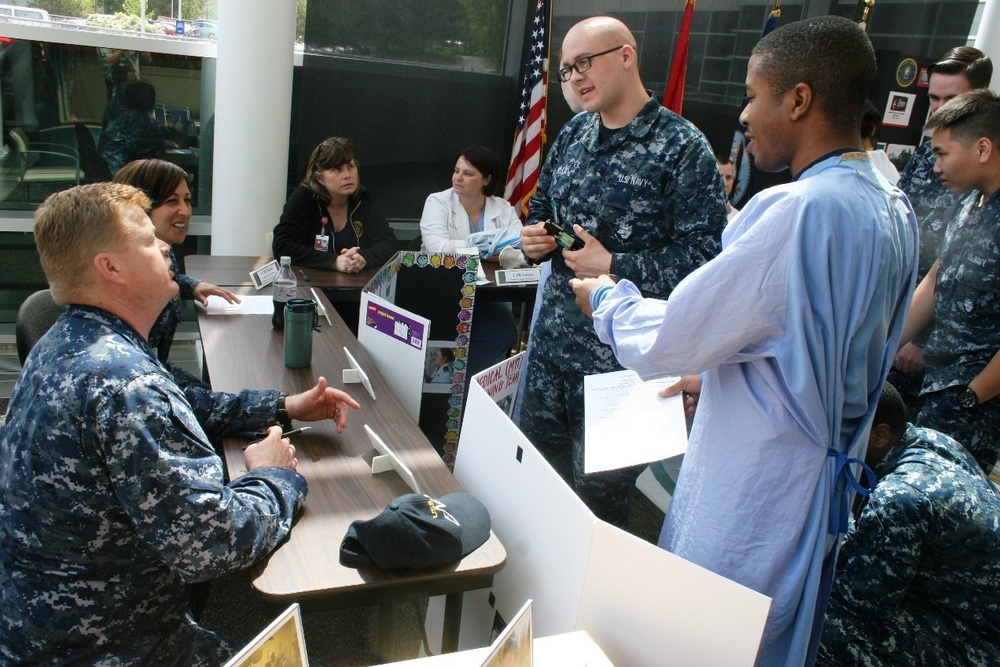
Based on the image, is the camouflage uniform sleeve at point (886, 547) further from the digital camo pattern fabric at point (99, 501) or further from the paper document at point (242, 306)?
the paper document at point (242, 306)

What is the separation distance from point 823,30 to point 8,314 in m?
4.55

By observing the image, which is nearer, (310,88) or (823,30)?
(823,30)

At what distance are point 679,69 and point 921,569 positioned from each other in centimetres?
444

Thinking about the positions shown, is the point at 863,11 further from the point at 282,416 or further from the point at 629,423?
the point at 282,416

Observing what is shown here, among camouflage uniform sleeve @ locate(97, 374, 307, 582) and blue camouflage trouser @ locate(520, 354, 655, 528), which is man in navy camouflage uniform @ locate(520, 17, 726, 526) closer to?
blue camouflage trouser @ locate(520, 354, 655, 528)

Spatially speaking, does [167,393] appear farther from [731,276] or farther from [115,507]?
Result: [731,276]

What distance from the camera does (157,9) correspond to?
14.4 ft

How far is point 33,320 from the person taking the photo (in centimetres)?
223

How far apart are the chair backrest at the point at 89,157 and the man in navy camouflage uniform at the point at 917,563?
4212 mm

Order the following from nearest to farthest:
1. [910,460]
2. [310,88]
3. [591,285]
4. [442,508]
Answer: [442,508] → [591,285] → [910,460] → [310,88]

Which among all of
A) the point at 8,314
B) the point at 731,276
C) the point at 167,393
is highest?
the point at 731,276

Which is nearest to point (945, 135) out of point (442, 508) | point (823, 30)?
point (823, 30)

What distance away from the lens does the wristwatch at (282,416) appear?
1926mm

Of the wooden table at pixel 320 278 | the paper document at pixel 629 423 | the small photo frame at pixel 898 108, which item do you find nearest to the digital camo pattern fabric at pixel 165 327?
the wooden table at pixel 320 278
